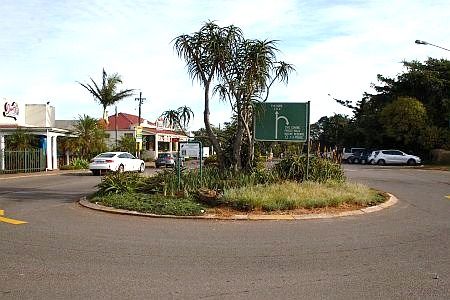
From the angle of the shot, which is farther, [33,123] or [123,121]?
[123,121]

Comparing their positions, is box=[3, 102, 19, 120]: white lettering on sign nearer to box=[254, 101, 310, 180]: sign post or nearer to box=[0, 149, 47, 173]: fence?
box=[0, 149, 47, 173]: fence

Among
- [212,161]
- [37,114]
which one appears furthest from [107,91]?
[212,161]

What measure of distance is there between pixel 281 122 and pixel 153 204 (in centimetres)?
577

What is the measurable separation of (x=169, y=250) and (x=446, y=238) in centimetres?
501

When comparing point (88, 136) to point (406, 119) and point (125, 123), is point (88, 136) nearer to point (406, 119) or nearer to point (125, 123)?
point (125, 123)

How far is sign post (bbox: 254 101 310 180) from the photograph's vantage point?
15789 mm

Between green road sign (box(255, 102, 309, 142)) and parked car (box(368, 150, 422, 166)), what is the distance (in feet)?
108

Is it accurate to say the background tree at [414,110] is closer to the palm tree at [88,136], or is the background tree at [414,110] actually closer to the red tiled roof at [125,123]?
the red tiled roof at [125,123]

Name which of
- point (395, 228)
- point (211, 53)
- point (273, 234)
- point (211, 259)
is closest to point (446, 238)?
point (395, 228)

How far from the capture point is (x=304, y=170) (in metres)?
15.6

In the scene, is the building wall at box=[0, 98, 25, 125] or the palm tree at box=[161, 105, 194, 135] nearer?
the palm tree at box=[161, 105, 194, 135]

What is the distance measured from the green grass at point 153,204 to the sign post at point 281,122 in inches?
173

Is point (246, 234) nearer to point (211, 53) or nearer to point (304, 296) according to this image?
point (304, 296)

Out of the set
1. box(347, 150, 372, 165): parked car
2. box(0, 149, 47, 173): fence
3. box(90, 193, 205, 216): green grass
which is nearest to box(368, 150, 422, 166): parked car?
box(347, 150, 372, 165): parked car
